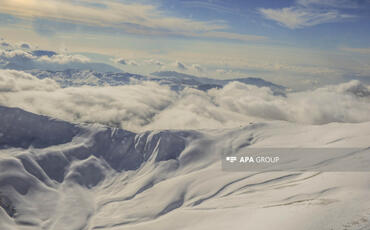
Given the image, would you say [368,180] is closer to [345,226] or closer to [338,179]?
[338,179]

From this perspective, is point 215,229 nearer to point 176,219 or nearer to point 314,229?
point 314,229

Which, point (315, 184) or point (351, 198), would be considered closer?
point (351, 198)

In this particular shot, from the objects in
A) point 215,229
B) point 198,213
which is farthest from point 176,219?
point 215,229

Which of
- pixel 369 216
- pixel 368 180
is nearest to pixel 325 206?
pixel 369 216

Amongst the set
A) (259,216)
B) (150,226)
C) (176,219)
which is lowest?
(150,226)

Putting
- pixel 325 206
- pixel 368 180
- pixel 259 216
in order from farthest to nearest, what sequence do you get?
pixel 368 180 → pixel 259 216 → pixel 325 206

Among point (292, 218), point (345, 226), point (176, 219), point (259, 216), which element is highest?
point (345, 226)

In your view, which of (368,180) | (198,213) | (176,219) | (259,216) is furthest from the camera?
(176,219)

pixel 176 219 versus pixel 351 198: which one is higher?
pixel 351 198

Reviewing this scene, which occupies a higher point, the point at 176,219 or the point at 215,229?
the point at 215,229
